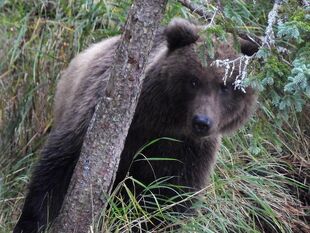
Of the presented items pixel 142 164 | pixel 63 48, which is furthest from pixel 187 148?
pixel 63 48

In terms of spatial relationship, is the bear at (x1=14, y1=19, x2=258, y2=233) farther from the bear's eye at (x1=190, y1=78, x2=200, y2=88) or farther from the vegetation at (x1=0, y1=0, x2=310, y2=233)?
the vegetation at (x1=0, y1=0, x2=310, y2=233)

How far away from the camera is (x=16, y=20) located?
673cm

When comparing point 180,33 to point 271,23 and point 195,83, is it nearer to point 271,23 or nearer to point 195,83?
point 195,83

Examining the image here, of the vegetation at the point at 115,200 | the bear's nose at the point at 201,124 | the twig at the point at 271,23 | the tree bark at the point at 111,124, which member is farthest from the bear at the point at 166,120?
the twig at the point at 271,23

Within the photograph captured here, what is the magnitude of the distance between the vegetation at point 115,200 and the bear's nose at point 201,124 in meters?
0.46

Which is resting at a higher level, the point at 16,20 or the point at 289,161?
the point at 16,20

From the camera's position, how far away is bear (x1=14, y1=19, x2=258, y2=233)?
16.0 ft

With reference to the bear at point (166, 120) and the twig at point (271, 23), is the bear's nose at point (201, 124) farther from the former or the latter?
the twig at point (271, 23)

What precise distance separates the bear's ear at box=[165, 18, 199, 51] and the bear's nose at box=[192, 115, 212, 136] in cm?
50

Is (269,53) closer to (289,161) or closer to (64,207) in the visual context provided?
(64,207)

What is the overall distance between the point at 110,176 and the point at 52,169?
2.67ft

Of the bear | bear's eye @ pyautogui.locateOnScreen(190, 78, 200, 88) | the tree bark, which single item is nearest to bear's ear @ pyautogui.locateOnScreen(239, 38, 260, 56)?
the bear

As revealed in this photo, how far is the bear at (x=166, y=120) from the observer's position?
4.89 metres

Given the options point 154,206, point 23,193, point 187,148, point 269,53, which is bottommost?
point 23,193
